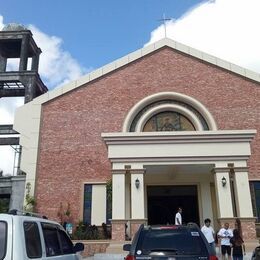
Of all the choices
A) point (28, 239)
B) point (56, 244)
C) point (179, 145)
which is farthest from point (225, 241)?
point (28, 239)

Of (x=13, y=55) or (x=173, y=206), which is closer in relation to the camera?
(x=173, y=206)

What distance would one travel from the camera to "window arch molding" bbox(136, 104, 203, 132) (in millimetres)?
21234

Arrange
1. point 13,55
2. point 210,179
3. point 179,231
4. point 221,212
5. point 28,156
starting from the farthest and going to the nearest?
1. point 13,55
2. point 28,156
3. point 210,179
4. point 221,212
5. point 179,231

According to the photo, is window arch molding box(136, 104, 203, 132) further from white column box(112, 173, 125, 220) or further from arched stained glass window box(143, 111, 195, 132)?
white column box(112, 173, 125, 220)

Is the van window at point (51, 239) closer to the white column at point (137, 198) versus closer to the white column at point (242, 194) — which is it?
the white column at point (137, 198)

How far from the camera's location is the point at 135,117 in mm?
21703

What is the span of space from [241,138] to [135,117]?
273 inches

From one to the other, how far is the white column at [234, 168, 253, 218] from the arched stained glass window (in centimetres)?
572

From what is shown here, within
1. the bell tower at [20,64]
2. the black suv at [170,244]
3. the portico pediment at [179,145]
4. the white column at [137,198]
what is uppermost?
the bell tower at [20,64]

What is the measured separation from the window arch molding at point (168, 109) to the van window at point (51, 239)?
49.6ft

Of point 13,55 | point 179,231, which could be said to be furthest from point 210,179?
point 13,55

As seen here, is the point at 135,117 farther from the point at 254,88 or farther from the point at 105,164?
the point at 254,88

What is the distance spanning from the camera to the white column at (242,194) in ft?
51.1

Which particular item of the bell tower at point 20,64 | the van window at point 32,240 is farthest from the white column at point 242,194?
the bell tower at point 20,64
